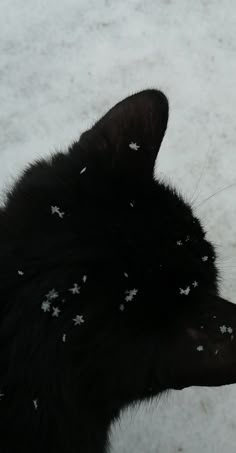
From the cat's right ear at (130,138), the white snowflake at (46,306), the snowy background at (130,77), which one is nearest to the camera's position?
the white snowflake at (46,306)

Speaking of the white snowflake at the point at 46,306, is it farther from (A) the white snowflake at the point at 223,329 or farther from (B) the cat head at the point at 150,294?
(A) the white snowflake at the point at 223,329

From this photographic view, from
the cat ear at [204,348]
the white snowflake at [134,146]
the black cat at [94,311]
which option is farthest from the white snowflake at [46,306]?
the white snowflake at [134,146]

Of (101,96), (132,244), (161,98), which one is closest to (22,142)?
(101,96)

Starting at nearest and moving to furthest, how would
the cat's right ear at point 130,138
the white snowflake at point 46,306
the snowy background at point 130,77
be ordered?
the white snowflake at point 46,306 < the cat's right ear at point 130,138 < the snowy background at point 130,77

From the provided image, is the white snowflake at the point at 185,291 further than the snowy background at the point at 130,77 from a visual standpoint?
No

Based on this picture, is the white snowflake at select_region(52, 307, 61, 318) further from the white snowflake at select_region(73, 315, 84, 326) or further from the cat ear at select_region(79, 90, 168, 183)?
the cat ear at select_region(79, 90, 168, 183)
